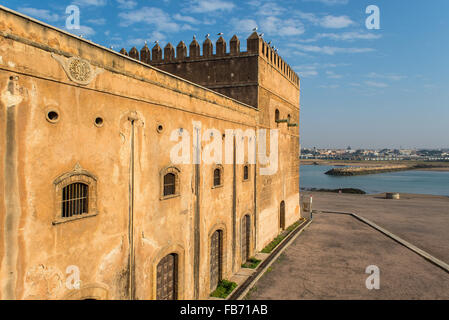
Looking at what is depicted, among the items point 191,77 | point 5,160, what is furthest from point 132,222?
point 191,77

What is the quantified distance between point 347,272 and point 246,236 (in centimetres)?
577

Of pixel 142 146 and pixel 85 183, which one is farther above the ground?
pixel 142 146

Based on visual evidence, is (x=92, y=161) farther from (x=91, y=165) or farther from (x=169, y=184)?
(x=169, y=184)

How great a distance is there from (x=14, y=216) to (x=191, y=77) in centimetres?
1482

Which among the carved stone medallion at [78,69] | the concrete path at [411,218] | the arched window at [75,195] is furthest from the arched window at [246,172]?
the concrete path at [411,218]

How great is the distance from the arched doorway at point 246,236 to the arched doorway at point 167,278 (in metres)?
6.65

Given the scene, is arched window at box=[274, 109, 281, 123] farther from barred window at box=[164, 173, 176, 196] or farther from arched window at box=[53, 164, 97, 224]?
arched window at box=[53, 164, 97, 224]

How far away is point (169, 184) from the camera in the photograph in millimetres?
10602

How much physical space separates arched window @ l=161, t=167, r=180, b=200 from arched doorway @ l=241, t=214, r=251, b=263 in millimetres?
7354

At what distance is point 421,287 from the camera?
13.8 m

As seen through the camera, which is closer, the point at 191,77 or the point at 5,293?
the point at 5,293

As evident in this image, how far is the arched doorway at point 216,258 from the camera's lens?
13768 millimetres

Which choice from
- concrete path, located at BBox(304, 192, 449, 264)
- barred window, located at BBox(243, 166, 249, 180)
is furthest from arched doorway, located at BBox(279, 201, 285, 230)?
concrete path, located at BBox(304, 192, 449, 264)
